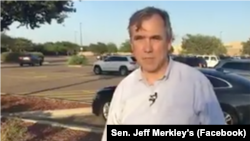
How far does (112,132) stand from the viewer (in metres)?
2.50

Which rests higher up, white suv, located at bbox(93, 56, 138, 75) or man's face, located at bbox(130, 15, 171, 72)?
man's face, located at bbox(130, 15, 171, 72)

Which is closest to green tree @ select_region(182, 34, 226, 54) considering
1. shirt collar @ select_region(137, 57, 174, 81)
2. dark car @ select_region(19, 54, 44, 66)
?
dark car @ select_region(19, 54, 44, 66)

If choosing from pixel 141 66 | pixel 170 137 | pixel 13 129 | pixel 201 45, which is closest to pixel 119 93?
pixel 141 66

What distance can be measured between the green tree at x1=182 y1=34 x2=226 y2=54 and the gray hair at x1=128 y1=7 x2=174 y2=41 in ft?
294

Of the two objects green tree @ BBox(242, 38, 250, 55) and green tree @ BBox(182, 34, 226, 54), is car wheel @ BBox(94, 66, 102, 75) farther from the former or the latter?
green tree @ BBox(242, 38, 250, 55)

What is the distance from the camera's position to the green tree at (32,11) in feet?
34.4

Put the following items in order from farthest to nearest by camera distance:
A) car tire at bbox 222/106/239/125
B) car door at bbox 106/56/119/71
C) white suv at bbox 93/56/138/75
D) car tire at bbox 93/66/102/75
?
car tire at bbox 93/66/102/75 < car door at bbox 106/56/119/71 < white suv at bbox 93/56/138/75 < car tire at bbox 222/106/239/125

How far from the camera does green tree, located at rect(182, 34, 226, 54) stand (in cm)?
9200

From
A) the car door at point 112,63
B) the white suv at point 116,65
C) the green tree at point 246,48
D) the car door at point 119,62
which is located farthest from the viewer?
the green tree at point 246,48

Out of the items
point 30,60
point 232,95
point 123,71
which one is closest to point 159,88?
point 232,95

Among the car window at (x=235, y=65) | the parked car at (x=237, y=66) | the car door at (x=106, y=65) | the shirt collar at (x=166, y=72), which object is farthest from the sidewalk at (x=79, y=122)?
the car door at (x=106, y=65)

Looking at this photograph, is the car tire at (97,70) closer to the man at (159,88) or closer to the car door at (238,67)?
the car door at (238,67)
